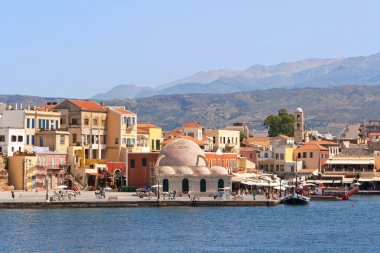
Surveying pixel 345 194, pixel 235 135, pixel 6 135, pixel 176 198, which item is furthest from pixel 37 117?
pixel 235 135

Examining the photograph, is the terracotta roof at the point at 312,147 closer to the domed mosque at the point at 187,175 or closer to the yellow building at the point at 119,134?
the yellow building at the point at 119,134

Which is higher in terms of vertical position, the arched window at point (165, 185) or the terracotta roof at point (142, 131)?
the terracotta roof at point (142, 131)

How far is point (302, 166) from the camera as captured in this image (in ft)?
511

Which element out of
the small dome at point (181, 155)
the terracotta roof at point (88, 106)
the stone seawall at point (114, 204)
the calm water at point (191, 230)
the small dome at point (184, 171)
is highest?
the terracotta roof at point (88, 106)

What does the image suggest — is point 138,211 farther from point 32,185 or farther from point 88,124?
point 88,124

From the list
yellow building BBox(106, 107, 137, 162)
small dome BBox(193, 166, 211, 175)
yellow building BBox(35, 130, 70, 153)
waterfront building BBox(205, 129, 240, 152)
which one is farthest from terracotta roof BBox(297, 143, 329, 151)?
yellow building BBox(35, 130, 70, 153)

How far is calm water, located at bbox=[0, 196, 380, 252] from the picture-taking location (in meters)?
69.5

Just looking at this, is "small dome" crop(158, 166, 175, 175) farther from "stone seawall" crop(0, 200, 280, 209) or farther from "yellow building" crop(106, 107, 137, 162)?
"yellow building" crop(106, 107, 137, 162)

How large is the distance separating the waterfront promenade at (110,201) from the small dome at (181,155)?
16.7ft

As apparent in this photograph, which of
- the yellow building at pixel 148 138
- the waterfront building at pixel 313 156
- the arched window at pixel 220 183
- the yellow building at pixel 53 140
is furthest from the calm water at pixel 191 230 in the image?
the waterfront building at pixel 313 156

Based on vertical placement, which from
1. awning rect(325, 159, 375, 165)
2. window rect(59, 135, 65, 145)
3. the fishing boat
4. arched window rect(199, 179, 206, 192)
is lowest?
the fishing boat

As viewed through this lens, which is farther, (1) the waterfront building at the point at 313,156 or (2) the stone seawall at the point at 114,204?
(1) the waterfront building at the point at 313,156

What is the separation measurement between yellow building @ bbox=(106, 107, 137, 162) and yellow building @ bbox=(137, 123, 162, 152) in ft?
10.6

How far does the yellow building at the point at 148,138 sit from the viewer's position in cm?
13062
